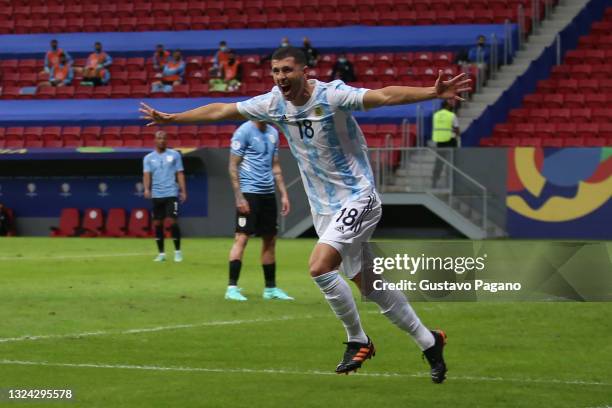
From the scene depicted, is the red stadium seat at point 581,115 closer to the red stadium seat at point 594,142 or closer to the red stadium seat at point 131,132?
the red stadium seat at point 594,142

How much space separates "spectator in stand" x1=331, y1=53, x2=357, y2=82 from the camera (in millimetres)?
34219

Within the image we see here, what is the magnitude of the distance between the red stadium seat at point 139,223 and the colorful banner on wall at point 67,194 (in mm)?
225

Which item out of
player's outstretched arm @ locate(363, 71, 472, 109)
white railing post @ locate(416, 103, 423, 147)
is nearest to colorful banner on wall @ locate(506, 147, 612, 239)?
white railing post @ locate(416, 103, 423, 147)

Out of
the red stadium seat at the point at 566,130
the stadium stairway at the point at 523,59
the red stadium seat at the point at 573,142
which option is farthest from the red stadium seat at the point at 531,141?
the stadium stairway at the point at 523,59

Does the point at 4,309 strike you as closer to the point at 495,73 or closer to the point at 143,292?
the point at 143,292

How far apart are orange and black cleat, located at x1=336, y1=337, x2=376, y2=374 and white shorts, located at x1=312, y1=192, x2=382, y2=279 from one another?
1.69ft

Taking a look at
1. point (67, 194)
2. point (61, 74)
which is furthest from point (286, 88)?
point (61, 74)

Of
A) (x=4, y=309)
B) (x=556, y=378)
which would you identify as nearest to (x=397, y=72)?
(x=4, y=309)

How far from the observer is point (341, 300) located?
30.9ft

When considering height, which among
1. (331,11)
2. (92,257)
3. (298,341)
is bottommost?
(92,257)

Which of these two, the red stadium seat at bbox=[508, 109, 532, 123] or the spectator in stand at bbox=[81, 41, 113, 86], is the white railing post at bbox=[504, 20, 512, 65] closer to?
the red stadium seat at bbox=[508, 109, 532, 123]

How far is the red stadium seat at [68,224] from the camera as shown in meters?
32.9

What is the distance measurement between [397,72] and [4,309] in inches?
885

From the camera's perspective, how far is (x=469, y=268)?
1227 centimetres
